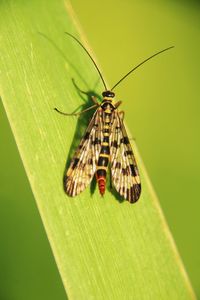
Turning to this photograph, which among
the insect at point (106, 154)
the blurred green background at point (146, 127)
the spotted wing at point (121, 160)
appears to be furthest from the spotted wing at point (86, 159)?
the blurred green background at point (146, 127)

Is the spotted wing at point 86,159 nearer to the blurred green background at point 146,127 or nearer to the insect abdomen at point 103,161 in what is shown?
the insect abdomen at point 103,161

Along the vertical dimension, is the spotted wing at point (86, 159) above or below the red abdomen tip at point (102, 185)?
above

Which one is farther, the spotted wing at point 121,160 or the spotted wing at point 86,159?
the spotted wing at point 121,160

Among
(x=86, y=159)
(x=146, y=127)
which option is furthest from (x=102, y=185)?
(x=146, y=127)

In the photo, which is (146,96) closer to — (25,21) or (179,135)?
(179,135)

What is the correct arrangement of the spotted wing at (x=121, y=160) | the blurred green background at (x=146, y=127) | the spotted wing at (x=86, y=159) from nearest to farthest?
1. the spotted wing at (x=86, y=159)
2. the spotted wing at (x=121, y=160)
3. the blurred green background at (x=146, y=127)

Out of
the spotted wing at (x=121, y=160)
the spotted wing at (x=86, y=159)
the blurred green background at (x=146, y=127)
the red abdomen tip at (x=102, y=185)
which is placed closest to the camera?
the spotted wing at (x=86, y=159)

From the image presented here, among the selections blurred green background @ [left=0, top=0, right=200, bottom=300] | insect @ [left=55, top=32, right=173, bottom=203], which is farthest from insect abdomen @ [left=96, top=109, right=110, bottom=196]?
blurred green background @ [left=0, top=0, right=200, bottom=300]

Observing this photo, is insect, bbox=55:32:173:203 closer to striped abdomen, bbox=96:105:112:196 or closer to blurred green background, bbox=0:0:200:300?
striped abdomen, bbox=96:105:112:196

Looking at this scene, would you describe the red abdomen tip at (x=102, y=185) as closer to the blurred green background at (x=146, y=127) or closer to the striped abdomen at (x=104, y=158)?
the striped abdomen at (x=104, y=158)
